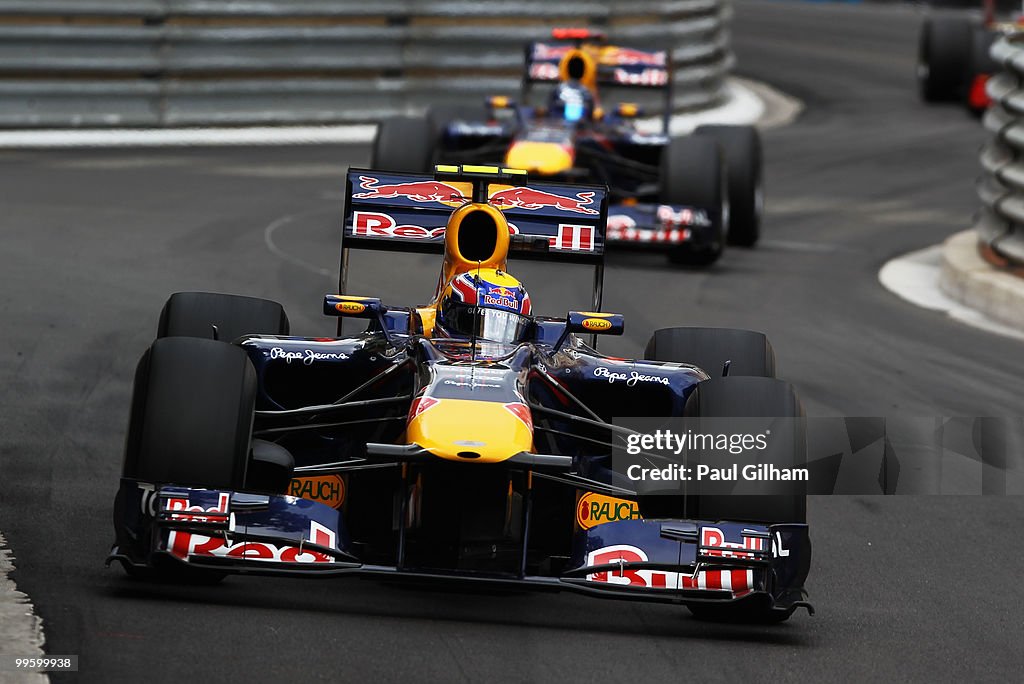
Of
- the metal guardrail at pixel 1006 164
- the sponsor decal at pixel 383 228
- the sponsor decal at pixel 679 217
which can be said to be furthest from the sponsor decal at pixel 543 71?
the sponsor decal at pixel 383 228

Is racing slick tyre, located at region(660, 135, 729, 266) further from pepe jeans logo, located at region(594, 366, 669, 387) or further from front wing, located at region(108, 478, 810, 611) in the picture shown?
front wing, located at region(108, 478, 810, 611)

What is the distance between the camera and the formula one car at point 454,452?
6805 mm

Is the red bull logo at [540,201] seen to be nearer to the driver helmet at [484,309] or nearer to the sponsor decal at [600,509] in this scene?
the driver helmet at [484,309]

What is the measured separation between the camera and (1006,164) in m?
15.4

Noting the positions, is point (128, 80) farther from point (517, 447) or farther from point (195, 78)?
point (517, 447)

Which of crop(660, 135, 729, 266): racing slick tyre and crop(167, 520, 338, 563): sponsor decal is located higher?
crop(167, 520, 338, 563): sponsor decal

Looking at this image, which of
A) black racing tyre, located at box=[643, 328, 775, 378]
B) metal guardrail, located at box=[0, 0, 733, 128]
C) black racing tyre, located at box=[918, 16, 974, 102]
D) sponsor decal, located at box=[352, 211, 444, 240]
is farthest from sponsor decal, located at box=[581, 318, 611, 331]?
black racing tyre, located at box=[918, 16, 974, 102]

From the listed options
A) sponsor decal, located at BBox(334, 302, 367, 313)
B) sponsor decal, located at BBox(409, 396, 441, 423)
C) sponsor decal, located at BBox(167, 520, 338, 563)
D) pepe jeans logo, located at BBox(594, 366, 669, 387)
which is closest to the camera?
sponsor decal, located at BBox(167, 520, 338, 563)

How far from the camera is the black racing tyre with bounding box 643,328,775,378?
28.0 ft

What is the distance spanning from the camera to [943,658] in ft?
22.3

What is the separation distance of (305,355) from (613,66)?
11.0m

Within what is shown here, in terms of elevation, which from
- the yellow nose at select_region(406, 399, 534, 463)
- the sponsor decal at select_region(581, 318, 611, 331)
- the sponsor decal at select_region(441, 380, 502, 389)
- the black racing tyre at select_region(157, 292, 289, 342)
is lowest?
the black racing tyre at select_region(157, 292, 289, 342)

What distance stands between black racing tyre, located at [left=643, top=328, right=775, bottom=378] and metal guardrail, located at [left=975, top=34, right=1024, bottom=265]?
6748mm

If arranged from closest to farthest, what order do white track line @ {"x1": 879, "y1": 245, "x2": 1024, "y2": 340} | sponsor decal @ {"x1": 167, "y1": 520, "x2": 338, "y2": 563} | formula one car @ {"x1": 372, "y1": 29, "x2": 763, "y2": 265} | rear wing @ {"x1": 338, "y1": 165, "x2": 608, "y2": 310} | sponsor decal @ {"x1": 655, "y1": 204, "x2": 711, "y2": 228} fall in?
1. sponsor decal @ {"x1": 167, "y1": 520, "x2": 338, "y2": 563}
2. rear wing @ {"x1": 338, "y1": 165, "x2": 608, "y2": 310}
3. white track line @ {"x1": 879, "y1": 245, "x2": 1024, "y2": 340}
4. sponsor decal @ {"x1": 655, "y1": 204, "x2": 711, "y2": 228}
5. formula one car @ {"x1": 372, "y1": 29, "x2": 763, "y2": 265}
